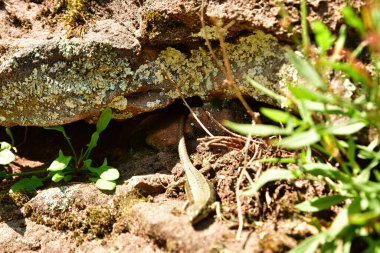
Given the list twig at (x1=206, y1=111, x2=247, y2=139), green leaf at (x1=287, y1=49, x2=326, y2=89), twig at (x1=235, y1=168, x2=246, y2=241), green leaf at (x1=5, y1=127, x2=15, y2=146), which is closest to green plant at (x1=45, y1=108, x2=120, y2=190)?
green leaf at (x1=5, y1=127, x2=15, y2=146)

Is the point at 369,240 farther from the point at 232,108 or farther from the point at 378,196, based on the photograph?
the point at 232,108

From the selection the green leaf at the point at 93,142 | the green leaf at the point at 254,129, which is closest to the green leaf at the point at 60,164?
A: the green leaf at the point at 93,142

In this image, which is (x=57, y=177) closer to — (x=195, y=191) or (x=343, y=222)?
(x=195, y=191)

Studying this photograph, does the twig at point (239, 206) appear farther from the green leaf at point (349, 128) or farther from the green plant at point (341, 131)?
the green leaf at point (349, 128)

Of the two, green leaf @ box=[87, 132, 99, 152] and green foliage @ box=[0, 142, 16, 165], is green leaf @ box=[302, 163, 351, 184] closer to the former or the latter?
green leaf @ box=[87, 132, 99, 152]

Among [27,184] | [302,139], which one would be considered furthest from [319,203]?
[27,184]

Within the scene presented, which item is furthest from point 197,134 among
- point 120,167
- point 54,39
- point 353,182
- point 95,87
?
point 353,182
